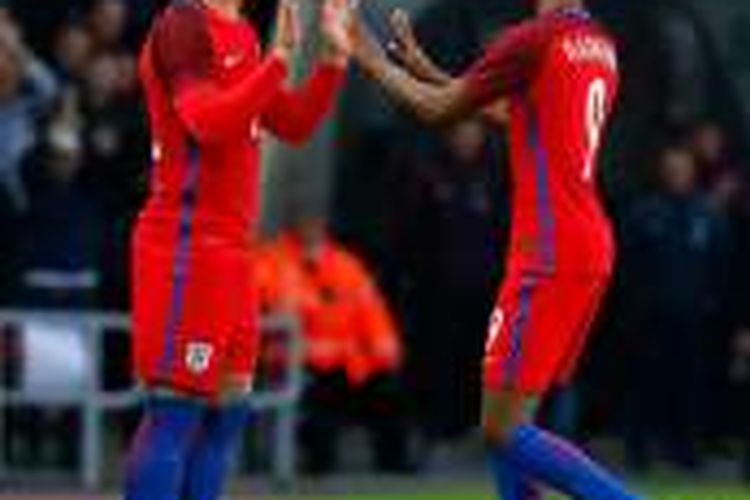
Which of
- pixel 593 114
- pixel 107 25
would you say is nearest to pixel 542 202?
pixel 593 114

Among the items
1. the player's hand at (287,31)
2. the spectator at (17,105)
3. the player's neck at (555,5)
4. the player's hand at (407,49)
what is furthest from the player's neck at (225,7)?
the spectator at (17,105)

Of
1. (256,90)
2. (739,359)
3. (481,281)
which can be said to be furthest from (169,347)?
(739,359)

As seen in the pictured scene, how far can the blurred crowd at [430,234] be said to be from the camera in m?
17.4

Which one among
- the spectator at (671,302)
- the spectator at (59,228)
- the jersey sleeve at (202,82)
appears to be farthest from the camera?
the spectator at (671,302)

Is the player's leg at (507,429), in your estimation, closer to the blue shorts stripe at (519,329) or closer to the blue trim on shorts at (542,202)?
the blue shorts stripe at (519,329)

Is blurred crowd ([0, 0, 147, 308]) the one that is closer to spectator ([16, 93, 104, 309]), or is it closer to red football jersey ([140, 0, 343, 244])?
spectator ([16, 93, 104, 309])

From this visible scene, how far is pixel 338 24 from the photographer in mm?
10625

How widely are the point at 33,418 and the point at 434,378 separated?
97.7 inches

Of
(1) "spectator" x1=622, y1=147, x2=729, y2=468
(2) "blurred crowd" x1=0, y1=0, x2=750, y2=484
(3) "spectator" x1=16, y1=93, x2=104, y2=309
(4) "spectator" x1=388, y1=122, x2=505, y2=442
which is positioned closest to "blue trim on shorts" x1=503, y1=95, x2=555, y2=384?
(2) "blurred crowd" x1=0, y1=0, x2=750, y2=484

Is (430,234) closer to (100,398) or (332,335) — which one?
(332,335)

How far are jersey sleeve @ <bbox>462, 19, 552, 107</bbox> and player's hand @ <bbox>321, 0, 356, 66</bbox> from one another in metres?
0.52

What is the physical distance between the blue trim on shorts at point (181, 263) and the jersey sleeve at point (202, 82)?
0.69 feet

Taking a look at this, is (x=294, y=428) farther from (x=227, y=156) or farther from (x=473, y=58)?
(x=227, y=156)

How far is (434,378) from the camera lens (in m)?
18.8
